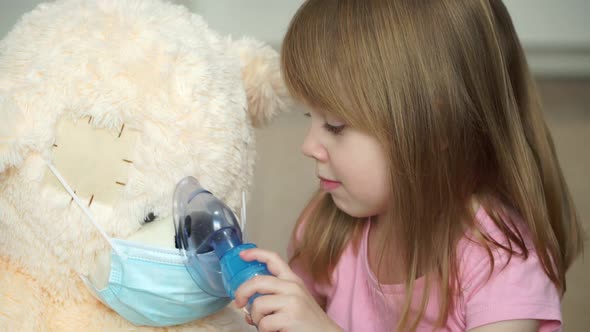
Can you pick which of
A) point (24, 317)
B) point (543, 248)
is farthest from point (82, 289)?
point (543, 248)

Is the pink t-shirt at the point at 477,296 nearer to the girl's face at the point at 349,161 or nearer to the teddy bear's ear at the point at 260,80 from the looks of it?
the girl's face at the point at 349,161

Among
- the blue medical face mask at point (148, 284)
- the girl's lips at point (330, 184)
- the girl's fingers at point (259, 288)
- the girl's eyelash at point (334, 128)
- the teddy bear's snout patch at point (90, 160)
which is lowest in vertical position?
the blue medical face mask at point (148, 284)

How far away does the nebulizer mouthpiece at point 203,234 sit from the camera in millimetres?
712

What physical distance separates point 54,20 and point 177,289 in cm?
31

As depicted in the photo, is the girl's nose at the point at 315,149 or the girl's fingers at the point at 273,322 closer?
the girl's fingers at the point at 273,322

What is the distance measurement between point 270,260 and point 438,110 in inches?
10.7

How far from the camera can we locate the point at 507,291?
0.82m

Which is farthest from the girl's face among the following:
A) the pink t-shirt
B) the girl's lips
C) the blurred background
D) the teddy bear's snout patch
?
the blurred background

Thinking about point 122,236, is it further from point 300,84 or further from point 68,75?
point 300,84

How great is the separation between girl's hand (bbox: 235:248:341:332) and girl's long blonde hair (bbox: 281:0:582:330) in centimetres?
19

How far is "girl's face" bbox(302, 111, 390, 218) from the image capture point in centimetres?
83

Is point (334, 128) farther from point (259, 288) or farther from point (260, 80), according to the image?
point (259, 288)

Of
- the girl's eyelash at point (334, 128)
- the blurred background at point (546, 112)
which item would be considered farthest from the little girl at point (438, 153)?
the blurred background at point (546, 112)

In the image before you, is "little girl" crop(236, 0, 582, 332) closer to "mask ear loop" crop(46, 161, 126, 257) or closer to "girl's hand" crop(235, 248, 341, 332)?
"girl's hand" crop(235, 248, 341, 332)
